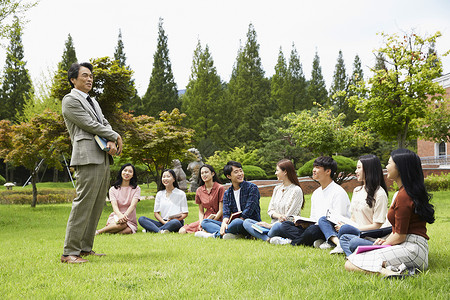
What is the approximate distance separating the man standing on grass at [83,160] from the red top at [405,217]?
2610 millimetres

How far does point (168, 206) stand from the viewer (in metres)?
7.22

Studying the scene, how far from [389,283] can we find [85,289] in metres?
2.14

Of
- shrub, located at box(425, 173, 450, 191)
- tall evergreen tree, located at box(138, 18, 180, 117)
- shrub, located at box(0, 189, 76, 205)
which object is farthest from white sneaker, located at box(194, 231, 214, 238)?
tall evergreen tree, located at box(138, 18, 180, 117)

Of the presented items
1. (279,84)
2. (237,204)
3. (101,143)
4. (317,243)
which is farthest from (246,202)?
(279,84)

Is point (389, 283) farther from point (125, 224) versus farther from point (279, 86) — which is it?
point (279, 86)

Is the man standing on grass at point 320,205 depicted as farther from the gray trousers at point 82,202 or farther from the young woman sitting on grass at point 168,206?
the young woman sitting on grass at point 168,206

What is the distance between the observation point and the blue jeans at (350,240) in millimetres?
3411

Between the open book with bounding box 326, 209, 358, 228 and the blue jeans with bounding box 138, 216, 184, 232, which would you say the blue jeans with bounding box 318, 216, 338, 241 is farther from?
the blue jeans with bounding box 138, 216, 184, 232

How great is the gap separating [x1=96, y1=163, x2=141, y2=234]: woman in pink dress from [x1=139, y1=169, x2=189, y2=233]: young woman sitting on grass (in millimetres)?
322

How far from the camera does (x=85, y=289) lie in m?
2.72

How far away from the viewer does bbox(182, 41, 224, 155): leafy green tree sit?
3173 centimetres

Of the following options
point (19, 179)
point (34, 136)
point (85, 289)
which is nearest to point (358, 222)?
point (85, 289)

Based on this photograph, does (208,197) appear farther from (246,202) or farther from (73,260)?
(73,260)

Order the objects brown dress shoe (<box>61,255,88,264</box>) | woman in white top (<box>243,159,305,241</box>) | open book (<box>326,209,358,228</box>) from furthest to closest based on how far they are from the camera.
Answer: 1. woman in white top (<box>243,159,305,241</box>)
2. open book (<box>326,209,358,228</box>)
3. brown dress shoe (<box>61,255,88,264</box>)
